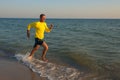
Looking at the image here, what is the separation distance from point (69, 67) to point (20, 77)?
7.44ft

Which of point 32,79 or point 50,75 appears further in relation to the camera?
point 50,75

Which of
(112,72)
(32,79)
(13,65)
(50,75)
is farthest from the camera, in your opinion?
(13,65)

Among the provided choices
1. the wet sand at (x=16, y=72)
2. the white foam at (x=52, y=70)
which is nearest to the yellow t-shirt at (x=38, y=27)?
the white foam at (x=52, y=70)

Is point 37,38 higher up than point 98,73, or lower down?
higher up

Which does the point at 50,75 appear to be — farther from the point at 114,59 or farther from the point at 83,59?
the point at 114,59

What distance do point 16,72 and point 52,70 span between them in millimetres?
1269

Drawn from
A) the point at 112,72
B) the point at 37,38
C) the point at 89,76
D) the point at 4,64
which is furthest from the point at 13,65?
the point at 112,72

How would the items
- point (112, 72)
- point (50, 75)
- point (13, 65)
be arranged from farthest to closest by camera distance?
point (13, 65), point (112, 72), point (50, 75)

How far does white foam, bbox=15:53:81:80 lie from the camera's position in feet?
24.4

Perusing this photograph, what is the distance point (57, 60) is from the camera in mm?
10031

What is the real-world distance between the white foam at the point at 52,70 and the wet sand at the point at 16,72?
290 mm

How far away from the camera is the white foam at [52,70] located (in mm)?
7438

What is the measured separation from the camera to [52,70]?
8258mm

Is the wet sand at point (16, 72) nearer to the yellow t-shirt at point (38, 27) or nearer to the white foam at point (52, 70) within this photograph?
the white foam at point (52, 70)
